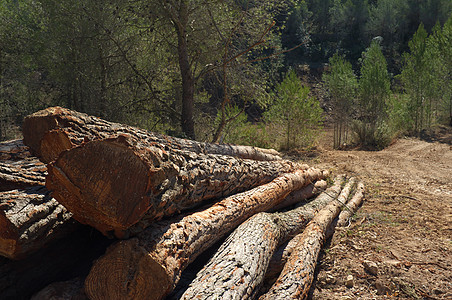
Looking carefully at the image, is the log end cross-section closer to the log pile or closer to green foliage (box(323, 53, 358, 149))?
the log pile

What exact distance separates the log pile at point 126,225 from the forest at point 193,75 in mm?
2867

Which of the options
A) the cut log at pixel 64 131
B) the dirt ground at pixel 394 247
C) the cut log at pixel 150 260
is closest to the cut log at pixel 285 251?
the dirt ground at pixel 394 247

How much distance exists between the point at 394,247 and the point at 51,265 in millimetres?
3685

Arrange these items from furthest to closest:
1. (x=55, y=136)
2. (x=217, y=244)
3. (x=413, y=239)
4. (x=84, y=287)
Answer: (x=413, y=239) → (x=217, y=244) → (x=55, y=136) → (x=84, y=287)

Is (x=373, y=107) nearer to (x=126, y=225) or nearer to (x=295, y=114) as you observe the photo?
(x=295, y=114)

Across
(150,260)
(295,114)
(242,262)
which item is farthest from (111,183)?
(295,114)

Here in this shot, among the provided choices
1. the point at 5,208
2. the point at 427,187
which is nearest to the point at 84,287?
the point at 5,208

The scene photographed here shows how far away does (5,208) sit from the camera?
6.11 feet

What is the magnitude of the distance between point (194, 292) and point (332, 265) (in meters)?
2.01

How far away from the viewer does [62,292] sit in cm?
205

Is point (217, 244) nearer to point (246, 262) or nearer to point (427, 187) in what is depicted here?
point (246, 262)

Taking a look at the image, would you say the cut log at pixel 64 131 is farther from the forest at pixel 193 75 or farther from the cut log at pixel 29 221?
the forest at pixel 193 75

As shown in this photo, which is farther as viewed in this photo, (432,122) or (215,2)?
(432,122)

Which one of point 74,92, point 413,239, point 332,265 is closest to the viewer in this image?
point 332,265
